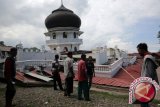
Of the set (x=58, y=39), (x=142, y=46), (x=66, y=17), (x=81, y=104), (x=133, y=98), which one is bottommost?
(x=81, y=104)

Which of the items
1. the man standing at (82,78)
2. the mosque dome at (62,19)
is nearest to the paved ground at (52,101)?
the man standing at (82,78)

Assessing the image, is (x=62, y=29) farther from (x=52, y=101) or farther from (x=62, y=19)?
(x=52, y=101)

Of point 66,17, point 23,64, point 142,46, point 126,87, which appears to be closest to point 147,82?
point 142,46

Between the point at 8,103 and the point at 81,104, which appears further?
the point at 81,104

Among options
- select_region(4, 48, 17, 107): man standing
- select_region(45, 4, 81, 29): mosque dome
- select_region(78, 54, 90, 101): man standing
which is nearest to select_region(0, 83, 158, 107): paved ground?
select_region(78, 54, 90, 101): man standing

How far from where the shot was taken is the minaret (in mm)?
40094

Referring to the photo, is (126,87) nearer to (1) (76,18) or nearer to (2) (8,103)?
(2) (8,103)

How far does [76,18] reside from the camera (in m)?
41.1

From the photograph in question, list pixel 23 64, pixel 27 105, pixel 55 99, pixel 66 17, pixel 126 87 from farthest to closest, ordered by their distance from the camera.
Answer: pixel 66 17 < pixel 23 64 < pixel 126 87 < pixel 55 99 < pixel 27 105

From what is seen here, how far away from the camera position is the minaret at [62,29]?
40.1m

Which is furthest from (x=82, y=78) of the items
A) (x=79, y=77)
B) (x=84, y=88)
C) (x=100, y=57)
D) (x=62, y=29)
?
(x=62, y=29)

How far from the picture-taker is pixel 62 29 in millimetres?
40250

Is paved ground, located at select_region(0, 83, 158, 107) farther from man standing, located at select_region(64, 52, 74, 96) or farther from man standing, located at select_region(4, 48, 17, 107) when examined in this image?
man standing, located at select_region(4, 48, 17, 107)

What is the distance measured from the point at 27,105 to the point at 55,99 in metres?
1.24
